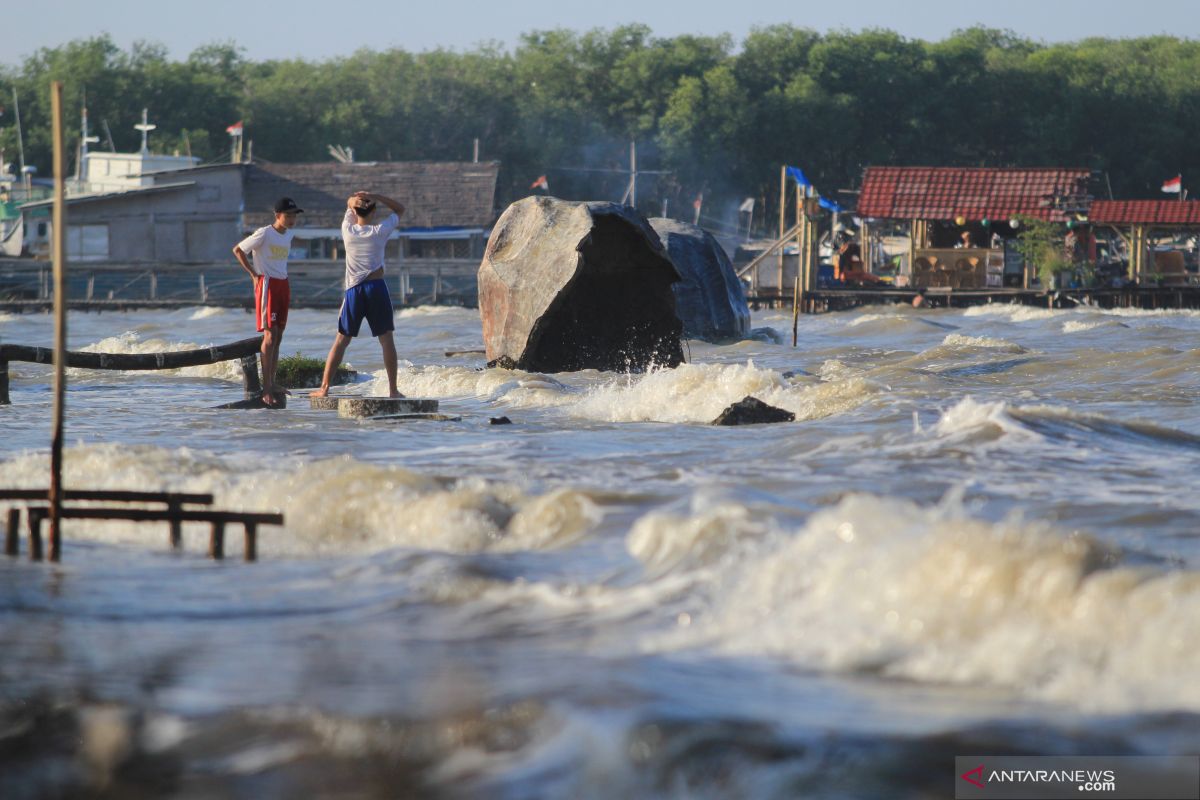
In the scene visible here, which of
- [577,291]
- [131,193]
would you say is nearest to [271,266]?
[577,291]

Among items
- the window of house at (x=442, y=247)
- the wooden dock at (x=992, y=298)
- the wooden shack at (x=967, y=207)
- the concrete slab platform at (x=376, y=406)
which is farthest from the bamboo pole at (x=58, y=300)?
the window of house at (x=442, y=247)

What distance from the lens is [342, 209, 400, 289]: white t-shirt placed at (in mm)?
10133

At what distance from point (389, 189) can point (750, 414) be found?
33949 mm

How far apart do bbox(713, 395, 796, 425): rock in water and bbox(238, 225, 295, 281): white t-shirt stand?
3.21 m

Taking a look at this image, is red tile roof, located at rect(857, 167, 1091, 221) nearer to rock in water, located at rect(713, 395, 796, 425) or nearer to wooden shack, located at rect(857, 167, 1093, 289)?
wooden shack, located at rect(857, 167, 1093, 289)

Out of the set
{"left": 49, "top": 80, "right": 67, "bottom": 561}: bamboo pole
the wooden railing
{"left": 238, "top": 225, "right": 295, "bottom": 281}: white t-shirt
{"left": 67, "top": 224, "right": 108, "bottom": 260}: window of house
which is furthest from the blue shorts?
{"left": 67, "top": 224, "right": 108, "bottom": 260}: window of house

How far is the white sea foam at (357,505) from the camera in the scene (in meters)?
6.24

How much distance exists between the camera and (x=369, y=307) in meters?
10.3

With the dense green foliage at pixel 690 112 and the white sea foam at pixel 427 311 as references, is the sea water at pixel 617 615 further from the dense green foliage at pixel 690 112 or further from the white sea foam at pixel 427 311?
the dense green foliage at pixel 690 112

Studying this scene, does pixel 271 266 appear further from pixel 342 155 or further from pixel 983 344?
pixel 342 155

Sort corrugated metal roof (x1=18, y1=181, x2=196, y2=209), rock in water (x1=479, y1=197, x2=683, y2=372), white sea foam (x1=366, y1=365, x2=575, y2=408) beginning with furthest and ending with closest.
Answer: corrugated metal roof (x1=18, y1=181, x2=196, y2=209) → rock in water (x1=479, y1=197, x2=683, y2=372) → white sea foam (x1=366, y1=365, x2=575, y2=408)

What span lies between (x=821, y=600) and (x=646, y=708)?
3.59ft

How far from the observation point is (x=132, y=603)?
208 inches

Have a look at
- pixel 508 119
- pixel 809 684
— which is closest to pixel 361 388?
pixel 809 684
